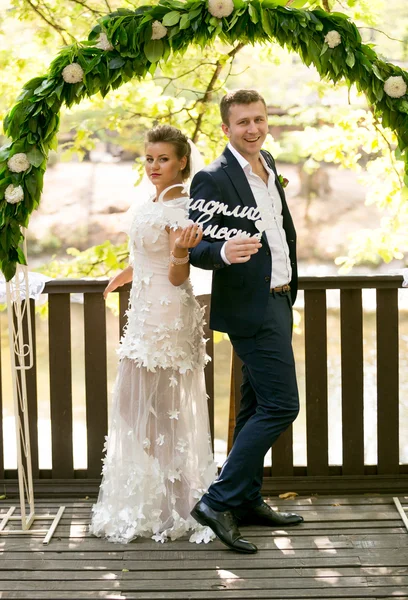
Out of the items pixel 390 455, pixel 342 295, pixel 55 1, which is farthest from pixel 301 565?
pixel 55 1

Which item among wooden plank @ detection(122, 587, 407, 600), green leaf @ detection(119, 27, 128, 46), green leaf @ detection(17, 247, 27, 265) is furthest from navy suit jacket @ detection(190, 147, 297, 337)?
wooden plank @ detection(122, 587, 407, 600)

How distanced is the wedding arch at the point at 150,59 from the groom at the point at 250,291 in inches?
9.7

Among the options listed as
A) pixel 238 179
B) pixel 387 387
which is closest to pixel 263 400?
pixel 238 179

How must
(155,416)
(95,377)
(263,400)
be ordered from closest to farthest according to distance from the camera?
1. (263,400)
2. (155,416)
3. (95,377)

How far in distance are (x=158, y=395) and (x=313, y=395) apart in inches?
31.7

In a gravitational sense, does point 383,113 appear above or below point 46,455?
above

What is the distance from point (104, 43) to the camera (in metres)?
2.84

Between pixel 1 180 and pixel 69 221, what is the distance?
12.6 metres

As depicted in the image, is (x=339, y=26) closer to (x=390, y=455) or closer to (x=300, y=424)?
(x=390, y=455)

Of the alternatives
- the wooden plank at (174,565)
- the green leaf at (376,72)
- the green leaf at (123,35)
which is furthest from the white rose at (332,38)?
the wooden plank at (174,565)

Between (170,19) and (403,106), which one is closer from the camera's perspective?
(170,19)

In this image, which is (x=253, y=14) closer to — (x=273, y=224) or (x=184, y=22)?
(x=184, y=22)

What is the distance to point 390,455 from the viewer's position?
144 inches

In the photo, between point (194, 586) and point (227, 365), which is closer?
point (194, 586)
